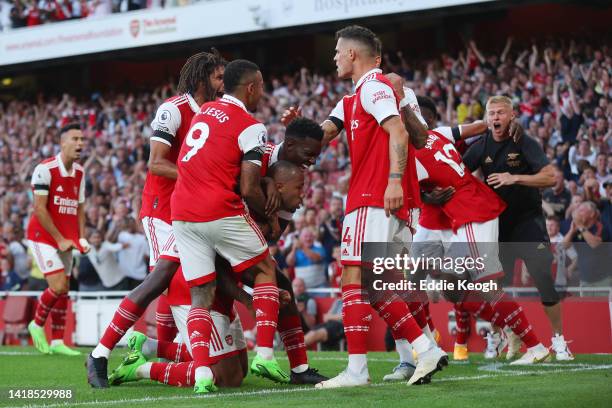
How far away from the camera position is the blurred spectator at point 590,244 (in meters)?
11.6

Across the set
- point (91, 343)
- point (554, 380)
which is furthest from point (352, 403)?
point (91, 343)

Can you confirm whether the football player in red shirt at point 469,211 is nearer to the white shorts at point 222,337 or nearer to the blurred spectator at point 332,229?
the white shorts at point 222,337

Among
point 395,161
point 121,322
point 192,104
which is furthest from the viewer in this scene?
point 192,104

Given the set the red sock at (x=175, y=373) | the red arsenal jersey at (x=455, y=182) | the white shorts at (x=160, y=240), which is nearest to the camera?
the red sock at (x=175, y=373)

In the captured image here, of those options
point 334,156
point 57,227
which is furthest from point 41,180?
point 334,156

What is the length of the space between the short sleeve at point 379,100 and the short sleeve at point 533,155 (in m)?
2.72

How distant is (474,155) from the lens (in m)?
9.44

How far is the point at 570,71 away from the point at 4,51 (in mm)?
15191

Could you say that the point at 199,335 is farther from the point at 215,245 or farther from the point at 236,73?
the point at 236,73

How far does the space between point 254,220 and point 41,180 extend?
4989mm

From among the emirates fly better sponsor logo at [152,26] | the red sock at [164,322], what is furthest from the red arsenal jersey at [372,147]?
the emirates fly better sponsor logo at [152,26]

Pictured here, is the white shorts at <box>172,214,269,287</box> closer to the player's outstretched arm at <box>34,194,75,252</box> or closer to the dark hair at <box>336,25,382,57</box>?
the dark hair at <box>336,25,382,57</box>

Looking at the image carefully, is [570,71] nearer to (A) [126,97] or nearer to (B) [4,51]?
(A) [126,97]

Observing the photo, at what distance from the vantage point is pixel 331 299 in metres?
13.3
